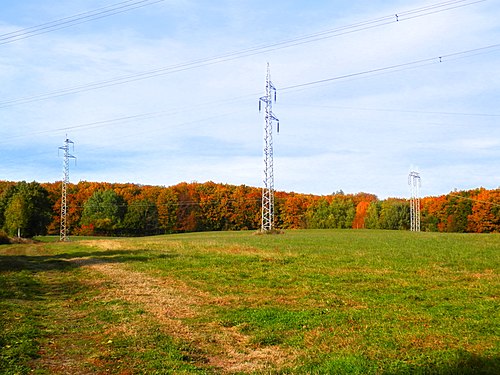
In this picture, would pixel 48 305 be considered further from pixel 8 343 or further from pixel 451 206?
pixel 451 206

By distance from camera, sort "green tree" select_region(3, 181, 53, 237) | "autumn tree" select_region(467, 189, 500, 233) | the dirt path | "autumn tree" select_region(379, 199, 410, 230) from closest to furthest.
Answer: the dirt path < "green tree" select_region(3, 181, 53, 237) < "autumn tree" select_region(467, 189, 500, 233) < "autumn tree" select_region(379, 199, 410, 230)

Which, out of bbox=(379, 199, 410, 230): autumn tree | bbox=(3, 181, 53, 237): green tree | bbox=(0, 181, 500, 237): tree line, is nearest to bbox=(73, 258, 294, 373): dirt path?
bbox=(3, 181, 53, 237): green tree

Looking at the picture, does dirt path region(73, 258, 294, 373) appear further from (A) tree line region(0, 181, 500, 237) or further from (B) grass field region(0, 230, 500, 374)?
(A) tree line region(0, 181, 500, 237)

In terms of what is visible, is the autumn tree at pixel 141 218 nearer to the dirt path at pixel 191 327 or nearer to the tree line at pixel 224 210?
the tree line at pixel 224 210

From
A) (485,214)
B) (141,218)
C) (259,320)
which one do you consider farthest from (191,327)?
(141,218)

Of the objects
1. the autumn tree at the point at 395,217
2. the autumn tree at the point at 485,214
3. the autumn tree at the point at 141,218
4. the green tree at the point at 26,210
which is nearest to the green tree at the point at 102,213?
the autumn tree at the point at 141,218

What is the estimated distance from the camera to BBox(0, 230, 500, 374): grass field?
28.9 ft

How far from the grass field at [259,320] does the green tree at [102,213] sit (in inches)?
3956

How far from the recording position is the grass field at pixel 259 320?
28.9ft

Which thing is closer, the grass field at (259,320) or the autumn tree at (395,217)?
the grass field at (259,320)

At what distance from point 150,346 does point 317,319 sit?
4.57m

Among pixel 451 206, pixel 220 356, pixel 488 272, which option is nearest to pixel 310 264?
pixel 488 272

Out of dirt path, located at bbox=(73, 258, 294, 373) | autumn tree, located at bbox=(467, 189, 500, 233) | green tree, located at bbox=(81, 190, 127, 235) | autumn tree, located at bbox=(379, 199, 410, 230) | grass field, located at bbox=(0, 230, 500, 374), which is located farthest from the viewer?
autumn tree, located at bbox=(379, 199, 410, 230)

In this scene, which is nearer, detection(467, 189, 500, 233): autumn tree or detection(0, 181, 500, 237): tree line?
detection(467, 189, 500, 233): autumn tree
